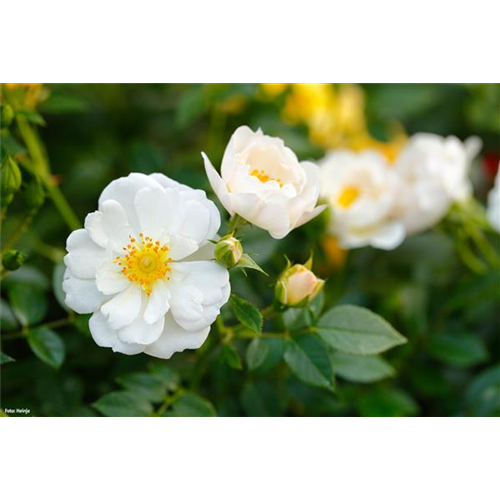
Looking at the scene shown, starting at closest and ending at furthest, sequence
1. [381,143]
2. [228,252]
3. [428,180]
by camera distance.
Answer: [228,252], [428,180], [381,143]

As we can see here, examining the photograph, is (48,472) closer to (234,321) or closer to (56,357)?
(56,357)

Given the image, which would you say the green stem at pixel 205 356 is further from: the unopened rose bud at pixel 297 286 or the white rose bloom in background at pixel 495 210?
the white rose bloom in background at pixel 495 210

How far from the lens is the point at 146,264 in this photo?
29.5 inches

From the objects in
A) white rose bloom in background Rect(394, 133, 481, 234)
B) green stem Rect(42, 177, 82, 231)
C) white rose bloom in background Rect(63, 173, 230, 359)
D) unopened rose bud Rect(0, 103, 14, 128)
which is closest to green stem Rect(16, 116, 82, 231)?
green stem Rect(42, 177, 82, 231)

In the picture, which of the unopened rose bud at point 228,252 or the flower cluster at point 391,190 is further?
the flower cluster at point 391,190

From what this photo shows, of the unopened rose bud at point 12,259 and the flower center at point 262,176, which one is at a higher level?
the flower center at point 262,176

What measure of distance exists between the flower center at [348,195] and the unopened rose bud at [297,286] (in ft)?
1.37

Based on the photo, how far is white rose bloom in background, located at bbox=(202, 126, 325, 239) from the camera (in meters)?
0.74

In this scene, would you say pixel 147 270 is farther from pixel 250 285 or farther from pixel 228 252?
pixel 250 285

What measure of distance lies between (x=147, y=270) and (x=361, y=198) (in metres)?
0.48

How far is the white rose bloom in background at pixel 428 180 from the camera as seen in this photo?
1137 millimetres

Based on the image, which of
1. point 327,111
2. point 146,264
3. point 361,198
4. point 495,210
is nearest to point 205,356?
point 146,264

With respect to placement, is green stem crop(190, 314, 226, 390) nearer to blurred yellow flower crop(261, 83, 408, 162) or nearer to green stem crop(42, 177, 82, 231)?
green stem crop(42, 177, 82, 231)

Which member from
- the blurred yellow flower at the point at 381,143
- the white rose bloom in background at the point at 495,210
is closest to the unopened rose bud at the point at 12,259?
the white rose bloom in background at the point at 495,210
